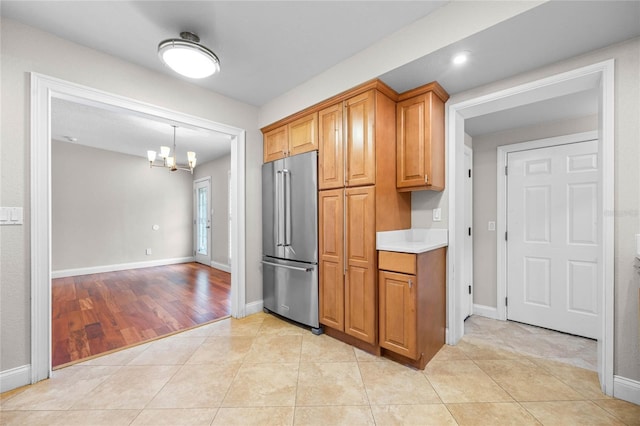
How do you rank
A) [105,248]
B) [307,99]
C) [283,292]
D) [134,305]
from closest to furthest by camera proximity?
[307,99] < [283,292] < [134,305] < [105,248]

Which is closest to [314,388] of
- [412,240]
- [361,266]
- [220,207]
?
[361,266]

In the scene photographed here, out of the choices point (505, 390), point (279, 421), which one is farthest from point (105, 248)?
point (505, 390)

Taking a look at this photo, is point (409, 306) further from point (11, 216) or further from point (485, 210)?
point (11, 216)

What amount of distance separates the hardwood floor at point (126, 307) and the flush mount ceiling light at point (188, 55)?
98.7 inches

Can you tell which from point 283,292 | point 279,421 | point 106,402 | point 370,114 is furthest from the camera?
point 283,292

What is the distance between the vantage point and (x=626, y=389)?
1.67m

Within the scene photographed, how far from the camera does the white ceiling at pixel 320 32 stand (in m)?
1.59

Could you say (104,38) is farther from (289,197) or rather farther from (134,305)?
(134,305)

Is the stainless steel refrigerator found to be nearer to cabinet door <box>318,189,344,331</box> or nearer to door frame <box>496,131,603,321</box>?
cabinet door <box>318,189,344,331</box>

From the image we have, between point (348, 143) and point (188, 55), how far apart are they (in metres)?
1.42

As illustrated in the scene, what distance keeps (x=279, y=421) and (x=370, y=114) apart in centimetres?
230

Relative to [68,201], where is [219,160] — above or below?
above

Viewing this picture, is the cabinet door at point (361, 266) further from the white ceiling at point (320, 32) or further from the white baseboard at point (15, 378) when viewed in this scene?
the white baseboard at point (15, 378)

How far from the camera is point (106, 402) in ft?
5.45
